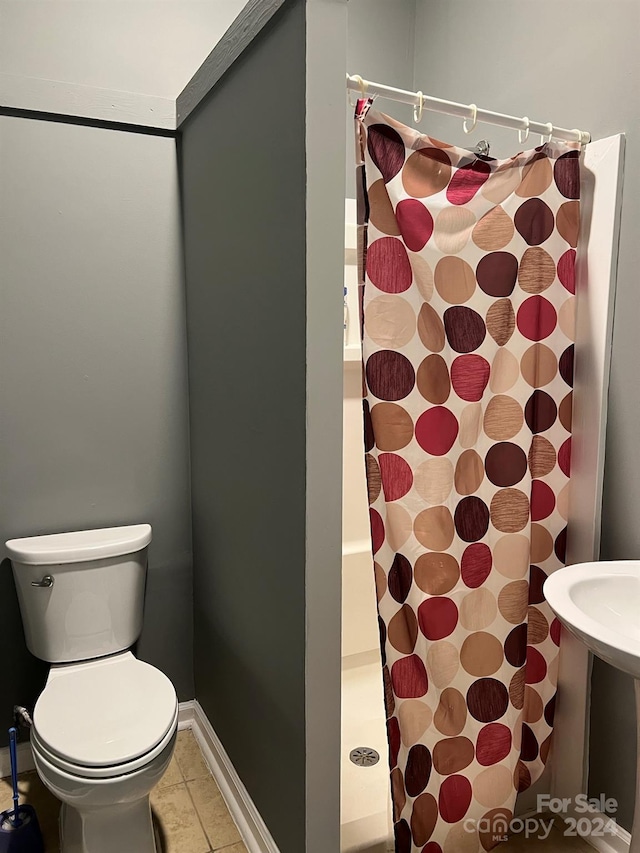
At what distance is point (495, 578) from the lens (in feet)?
5.73

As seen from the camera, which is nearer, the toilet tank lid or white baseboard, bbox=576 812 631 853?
white baseboard, bbox=576 812 631 853

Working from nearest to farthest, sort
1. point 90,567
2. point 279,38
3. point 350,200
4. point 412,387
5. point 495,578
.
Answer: point 279,38, point 412,387, point 495,578, point 90,567, point 350,200

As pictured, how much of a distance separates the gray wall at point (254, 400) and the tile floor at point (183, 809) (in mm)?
164

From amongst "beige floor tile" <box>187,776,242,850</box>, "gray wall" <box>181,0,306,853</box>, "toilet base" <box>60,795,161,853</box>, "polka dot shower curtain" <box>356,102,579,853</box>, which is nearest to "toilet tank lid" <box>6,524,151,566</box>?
"gray wall" <box>181,0,306,853</box>

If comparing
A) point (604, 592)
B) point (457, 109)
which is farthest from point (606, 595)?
point (457, 109)

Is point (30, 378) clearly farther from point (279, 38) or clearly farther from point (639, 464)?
point (639, 464)

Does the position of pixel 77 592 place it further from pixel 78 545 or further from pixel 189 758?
pixel 189 758

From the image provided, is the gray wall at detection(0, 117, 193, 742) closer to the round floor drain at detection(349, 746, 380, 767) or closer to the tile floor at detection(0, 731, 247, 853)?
the tile floor at detection(0, 731, 247, 853)

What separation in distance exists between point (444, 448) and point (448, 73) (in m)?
1.54

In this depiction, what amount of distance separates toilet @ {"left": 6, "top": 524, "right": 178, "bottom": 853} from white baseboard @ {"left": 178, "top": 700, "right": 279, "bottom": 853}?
0.81 ft

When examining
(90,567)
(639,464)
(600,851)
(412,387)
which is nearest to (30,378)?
(90,567)

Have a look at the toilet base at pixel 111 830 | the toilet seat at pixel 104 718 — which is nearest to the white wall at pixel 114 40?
the toilet seat at pixel 104 718

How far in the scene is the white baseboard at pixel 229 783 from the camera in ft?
5.88

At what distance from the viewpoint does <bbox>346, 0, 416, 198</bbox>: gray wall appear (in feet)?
8.26
